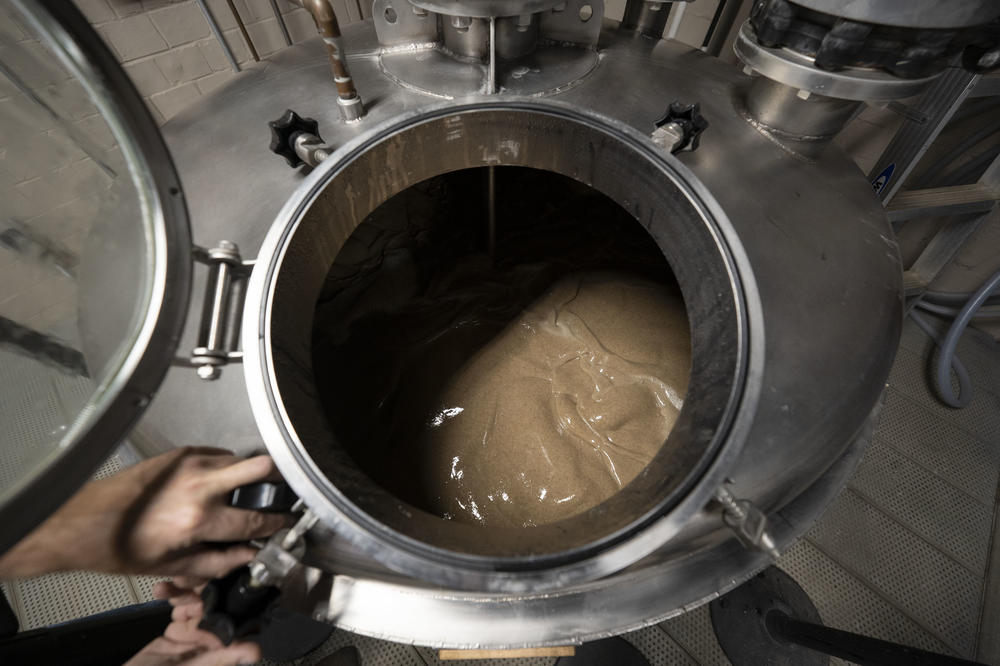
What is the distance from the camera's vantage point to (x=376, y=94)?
78 centimetres

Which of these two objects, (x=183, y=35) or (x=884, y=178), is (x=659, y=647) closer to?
(x=884, y=178)

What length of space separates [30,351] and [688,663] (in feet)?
4.97

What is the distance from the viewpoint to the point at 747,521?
1.73ft

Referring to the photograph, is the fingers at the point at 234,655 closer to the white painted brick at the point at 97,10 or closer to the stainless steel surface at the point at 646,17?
the stainless steel surface at the point at 646,17

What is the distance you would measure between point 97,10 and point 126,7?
0.08 meters

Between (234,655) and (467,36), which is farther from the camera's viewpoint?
(467,36)

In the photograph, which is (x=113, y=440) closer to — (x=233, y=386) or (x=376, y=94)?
(x=233, y=386)

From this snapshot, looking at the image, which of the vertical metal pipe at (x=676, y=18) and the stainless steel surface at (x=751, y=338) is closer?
the stainless steel surface at (x=751, y=338)

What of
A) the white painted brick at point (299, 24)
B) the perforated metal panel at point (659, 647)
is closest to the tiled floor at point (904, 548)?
the perforated metal panel at point (659, 647)

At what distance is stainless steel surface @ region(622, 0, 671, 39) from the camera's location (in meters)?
0.90

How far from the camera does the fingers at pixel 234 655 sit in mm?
585

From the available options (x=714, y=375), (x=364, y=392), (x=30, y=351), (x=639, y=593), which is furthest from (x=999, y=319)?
(x=30, y=351)

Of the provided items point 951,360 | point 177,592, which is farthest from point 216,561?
point 951,360

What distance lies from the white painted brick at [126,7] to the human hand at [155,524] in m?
1.49
